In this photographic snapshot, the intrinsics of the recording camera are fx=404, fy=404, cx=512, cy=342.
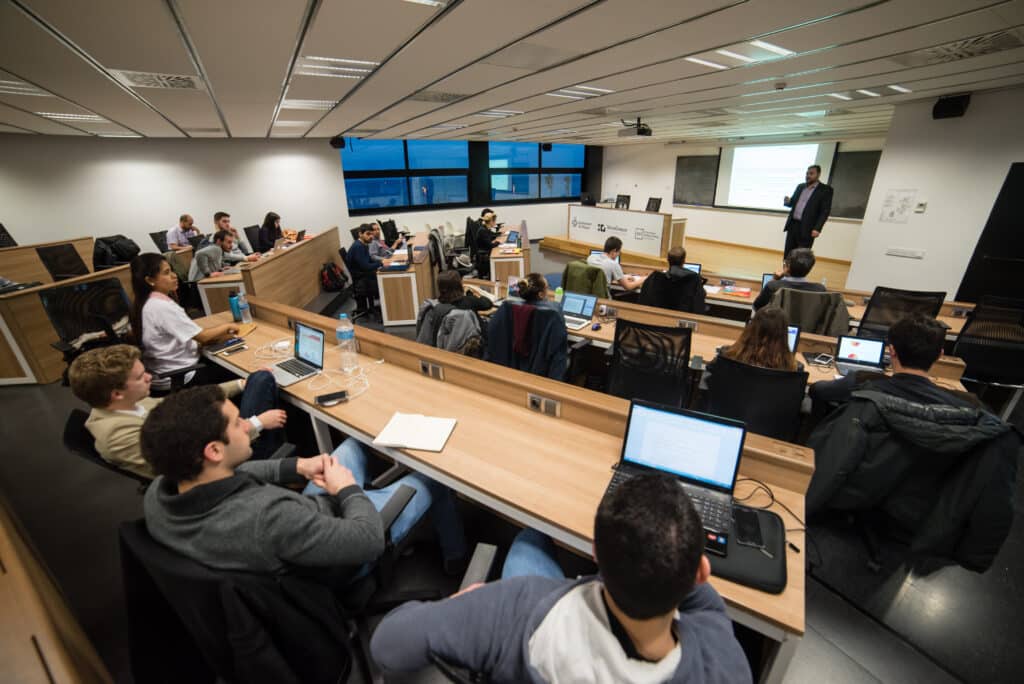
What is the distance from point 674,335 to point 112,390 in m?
2.82

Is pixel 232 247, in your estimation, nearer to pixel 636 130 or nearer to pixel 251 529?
pixel 251 529

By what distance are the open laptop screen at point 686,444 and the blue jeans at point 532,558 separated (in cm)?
46

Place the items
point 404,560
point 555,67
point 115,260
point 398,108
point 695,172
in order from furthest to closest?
point 695,172 < point 115,260 < point 398,108 < point 555,67 < point 404,560

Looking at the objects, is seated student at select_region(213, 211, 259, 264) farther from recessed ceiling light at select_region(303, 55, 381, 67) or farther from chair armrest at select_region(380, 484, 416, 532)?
chair armrest at select_region(380, 484, 416, 532)

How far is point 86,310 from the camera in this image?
3418 millimetres

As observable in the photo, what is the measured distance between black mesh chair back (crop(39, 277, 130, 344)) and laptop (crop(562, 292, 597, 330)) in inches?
148

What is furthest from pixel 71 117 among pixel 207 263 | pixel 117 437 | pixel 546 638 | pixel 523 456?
pixel 546 638

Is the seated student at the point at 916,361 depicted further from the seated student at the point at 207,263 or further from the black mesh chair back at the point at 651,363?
the seated student at the point at 207,263

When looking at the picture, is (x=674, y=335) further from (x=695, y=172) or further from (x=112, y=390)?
(x=695, y=172)

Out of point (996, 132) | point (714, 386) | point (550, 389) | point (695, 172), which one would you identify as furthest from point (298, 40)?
point (695, 172)

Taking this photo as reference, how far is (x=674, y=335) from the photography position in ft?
8.21

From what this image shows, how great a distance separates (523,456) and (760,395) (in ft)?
4.65

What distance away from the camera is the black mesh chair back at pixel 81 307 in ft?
10.8

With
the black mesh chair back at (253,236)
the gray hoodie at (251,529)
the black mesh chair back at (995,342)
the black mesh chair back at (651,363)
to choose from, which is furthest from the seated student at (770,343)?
the black mesh chair back at (253,236)
